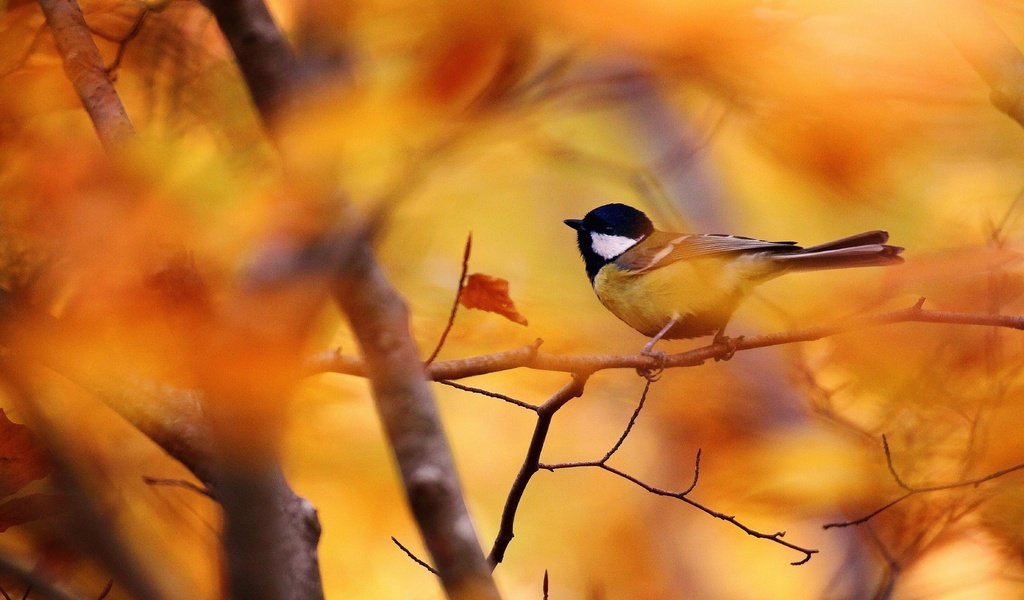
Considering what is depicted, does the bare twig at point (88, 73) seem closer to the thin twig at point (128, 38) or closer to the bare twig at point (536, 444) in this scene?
the thin twig at point (128, 38)

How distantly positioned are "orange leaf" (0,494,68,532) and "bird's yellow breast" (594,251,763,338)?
2.91 meters

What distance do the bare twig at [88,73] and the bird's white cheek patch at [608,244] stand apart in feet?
8.91

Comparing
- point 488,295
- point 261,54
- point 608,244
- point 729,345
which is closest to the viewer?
point 261,54

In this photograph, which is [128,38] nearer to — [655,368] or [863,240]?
[655,368]

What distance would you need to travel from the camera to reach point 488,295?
319cm

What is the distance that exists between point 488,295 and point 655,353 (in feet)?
3.09

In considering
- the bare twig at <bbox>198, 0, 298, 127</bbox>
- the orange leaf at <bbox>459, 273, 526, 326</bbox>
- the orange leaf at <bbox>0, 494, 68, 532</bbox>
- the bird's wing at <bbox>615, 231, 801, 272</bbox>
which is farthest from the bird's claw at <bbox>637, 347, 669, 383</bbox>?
the orange leaf at <bbox>0, 494, 68, 532</bbox>

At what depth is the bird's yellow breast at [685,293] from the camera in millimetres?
4492

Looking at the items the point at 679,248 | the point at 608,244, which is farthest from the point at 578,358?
the point at 608,244

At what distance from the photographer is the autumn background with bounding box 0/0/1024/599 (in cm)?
201

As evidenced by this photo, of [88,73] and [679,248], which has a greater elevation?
[88,73]

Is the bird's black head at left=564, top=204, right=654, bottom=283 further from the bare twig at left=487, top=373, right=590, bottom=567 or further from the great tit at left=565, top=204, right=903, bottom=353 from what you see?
the bare twig at left=487, top=373, right=590, bottom=567

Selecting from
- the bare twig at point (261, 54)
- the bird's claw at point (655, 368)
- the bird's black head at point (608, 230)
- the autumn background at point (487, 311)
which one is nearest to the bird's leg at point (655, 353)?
the bird's claw at point (655, 368)

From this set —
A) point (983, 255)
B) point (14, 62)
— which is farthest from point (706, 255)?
point (14, 62)
